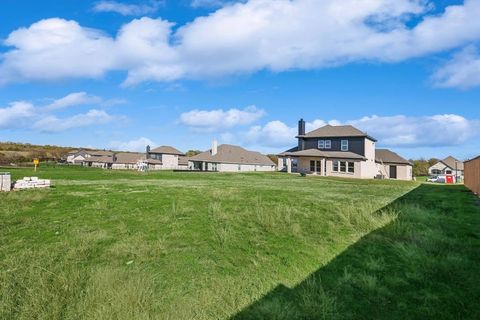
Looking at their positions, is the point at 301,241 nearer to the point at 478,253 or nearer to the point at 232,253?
the point at 232,253

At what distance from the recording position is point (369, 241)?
7.79 meters

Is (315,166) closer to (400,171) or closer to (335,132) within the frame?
(335,132)

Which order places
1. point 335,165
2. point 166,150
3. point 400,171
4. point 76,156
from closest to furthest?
point 335,165, point 400,171, point 166,150, point 76,156

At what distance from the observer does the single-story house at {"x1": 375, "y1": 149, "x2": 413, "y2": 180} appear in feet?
149

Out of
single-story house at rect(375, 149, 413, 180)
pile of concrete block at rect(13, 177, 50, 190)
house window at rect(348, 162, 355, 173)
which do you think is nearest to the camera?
pile of concrete block at rect(13, 177, 50, 190)

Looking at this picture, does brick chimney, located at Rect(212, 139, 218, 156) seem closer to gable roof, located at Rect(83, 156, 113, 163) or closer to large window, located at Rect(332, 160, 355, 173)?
large window, located at Rect(332, 160, 355, 173)

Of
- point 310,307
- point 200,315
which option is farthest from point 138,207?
point 310,307

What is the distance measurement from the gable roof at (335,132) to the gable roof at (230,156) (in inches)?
780

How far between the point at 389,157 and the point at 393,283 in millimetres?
45200

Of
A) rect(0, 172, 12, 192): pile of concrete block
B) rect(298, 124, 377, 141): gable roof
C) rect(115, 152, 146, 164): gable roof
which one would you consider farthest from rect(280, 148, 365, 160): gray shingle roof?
rect(115, 152, 146, 164): gable roof

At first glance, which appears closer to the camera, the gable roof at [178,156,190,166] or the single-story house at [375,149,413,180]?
the single-story house at [375,149,413,180]

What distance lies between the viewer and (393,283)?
225 inches

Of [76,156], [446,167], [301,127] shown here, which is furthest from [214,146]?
[76,156]

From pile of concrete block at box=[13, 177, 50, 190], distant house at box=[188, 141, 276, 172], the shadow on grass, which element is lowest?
the shadow on grass
